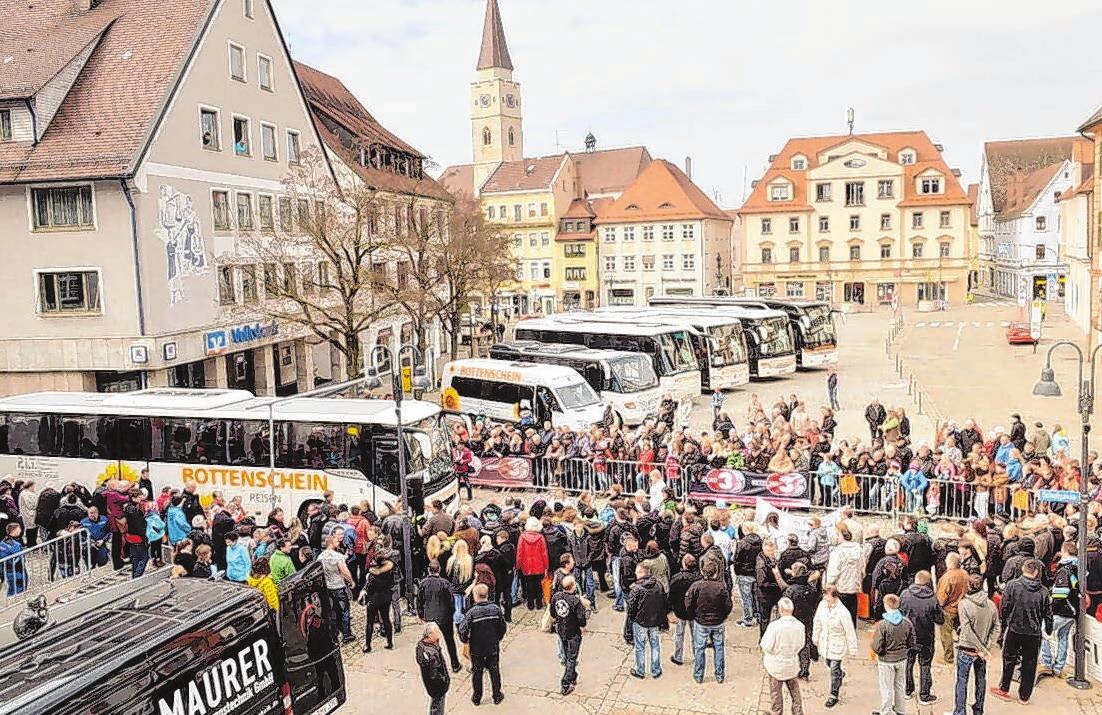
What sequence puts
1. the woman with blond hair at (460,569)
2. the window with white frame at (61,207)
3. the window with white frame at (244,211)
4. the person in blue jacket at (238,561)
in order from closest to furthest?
the woman with blond hair at (460,569) < the person in blue jacket at (238,561) < the window with white frame at (61,207) < the window with white frame at (244,211)

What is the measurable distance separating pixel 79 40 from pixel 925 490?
2932 centimetres

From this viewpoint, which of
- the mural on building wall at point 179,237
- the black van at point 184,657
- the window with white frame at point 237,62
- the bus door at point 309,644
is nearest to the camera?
the black van at point 184,657

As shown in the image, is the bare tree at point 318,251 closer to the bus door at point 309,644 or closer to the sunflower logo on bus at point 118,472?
the sunflower logo on bus at point 118,472

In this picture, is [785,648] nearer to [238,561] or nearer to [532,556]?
[532,556]

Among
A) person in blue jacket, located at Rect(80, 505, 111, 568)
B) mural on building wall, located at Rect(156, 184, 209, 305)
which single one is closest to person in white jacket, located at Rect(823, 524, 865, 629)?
person in blue jacket, located at Rect(80, 505, 111, 568)

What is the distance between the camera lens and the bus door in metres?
9.00

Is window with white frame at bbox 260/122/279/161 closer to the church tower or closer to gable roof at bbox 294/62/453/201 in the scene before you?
gable roof at bbox 294/62/453/201

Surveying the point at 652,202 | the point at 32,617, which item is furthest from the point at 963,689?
the point at 652,202

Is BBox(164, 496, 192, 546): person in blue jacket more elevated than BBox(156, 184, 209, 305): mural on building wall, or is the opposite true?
BBox(156, 184, 209, 305): mural on building wall

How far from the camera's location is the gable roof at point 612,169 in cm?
9650

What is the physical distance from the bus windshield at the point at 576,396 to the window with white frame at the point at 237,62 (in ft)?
55.1

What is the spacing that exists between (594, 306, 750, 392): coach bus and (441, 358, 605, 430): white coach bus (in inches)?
392

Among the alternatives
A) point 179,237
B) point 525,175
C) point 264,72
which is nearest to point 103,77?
point 179,237

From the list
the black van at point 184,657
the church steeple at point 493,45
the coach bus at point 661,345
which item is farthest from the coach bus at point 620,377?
the church steeple at point 493,45
